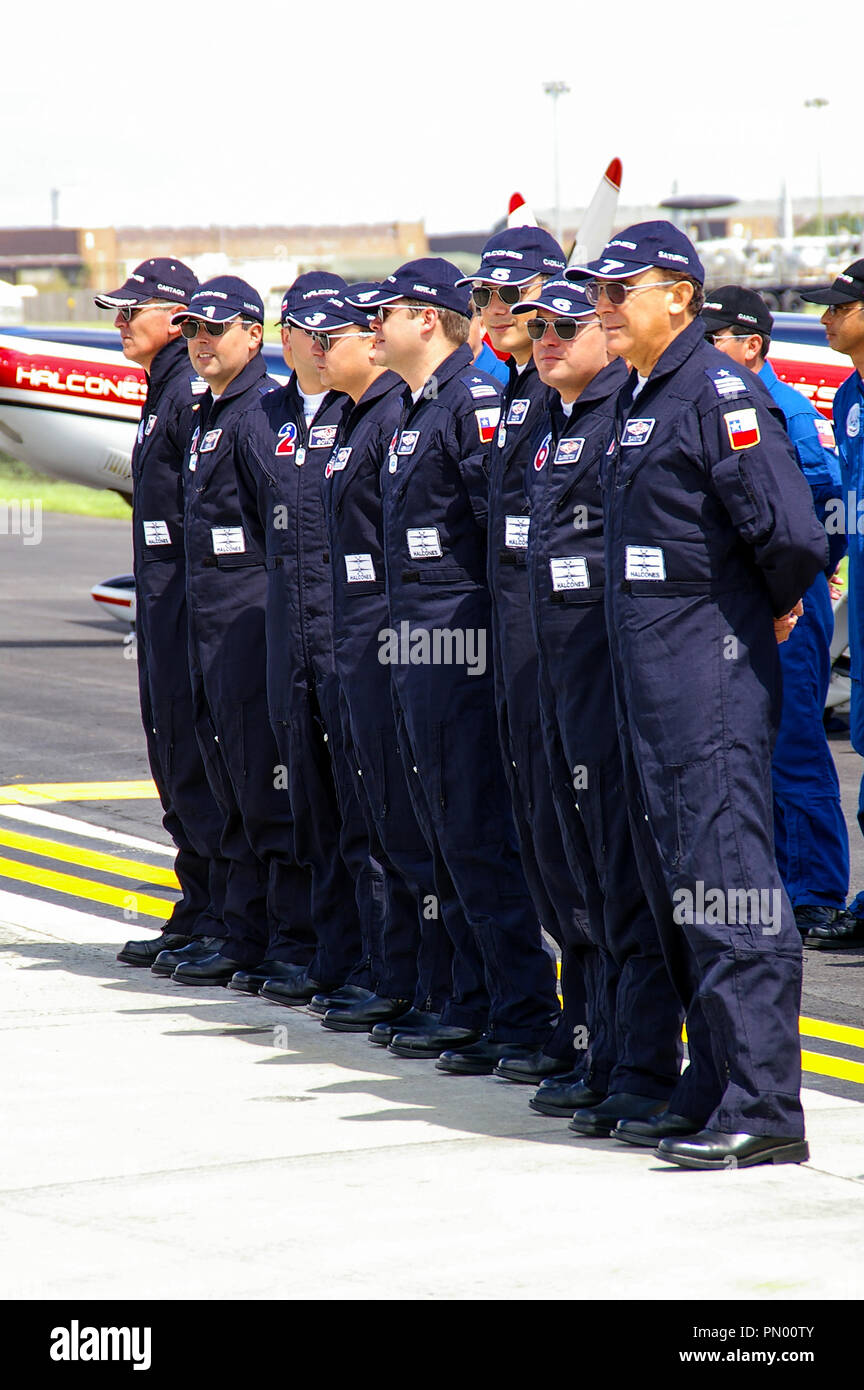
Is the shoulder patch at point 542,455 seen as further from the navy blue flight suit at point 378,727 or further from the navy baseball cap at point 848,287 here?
the navy baseball cap at point 848,287

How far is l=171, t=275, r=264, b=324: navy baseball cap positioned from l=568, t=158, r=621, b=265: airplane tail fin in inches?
284

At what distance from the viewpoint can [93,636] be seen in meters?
18.3

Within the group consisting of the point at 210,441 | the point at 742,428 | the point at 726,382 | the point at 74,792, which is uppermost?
the point at 726,382

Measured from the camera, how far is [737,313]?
25.5 feet

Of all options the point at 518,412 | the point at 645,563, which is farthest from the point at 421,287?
the point at 645,563

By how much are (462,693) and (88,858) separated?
12.7ft

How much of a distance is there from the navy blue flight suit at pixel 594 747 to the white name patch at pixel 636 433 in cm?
24

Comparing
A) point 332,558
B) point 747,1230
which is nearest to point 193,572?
point 332,558

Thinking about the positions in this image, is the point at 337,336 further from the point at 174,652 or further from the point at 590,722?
the point at 590,722

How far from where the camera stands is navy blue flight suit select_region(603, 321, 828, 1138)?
502cm

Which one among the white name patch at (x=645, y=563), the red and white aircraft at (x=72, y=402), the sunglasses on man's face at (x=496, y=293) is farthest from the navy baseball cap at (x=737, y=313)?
the red and white aircraft at (x=72, y=402)

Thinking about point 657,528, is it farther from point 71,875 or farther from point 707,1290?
point 71,875

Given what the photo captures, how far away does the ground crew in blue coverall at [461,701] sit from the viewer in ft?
19.9

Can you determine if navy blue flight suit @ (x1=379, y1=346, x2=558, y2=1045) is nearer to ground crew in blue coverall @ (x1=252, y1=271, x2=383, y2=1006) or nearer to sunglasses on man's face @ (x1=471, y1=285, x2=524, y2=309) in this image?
sunglasses on man's face @ (x1=471, y1=285, x2=524, y2=309)
